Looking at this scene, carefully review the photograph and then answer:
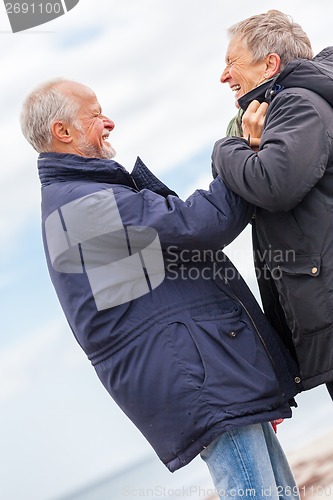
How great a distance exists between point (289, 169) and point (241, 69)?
1.34 feet

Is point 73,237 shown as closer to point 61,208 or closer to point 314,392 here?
point 61,208

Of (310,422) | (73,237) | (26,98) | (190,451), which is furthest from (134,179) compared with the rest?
(310,422)

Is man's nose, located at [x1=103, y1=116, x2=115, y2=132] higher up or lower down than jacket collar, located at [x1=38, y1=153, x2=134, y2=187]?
higher up

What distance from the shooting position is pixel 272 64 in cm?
221

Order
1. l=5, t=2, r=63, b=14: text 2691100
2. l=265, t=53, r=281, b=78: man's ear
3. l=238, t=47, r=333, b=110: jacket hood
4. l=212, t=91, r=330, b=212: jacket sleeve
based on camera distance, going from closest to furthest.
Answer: l=212, t=91, r=330, b=212: jacket sleeve
l=238, t=47, r=333, b=110: jacket hood
l=265, t=53, r=281, b=78: man's ear
l=5, t=2, r=63, b=14: text 2691100

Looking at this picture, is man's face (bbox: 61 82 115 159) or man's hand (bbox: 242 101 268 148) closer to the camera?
man's hand (bbox: 242 101 268 148)

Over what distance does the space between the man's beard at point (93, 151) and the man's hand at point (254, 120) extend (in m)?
0.38

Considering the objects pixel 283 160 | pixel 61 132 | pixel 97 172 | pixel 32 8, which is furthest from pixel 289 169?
pixel 32 8

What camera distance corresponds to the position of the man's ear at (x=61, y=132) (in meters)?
2.25

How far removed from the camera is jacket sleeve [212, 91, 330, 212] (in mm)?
1983

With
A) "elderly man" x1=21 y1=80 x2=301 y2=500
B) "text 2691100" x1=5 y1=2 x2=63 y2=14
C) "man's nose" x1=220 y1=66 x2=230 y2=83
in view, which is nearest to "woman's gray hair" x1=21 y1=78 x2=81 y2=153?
"elderly man" x1=21 y1=80 x2=301 y2=500

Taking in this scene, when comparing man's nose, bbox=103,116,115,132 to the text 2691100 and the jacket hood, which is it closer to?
the jacket hood

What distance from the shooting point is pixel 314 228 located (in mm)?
2074

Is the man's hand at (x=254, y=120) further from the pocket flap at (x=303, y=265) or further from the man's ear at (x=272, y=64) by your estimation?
the pocket flap at (x=303, y=265)
